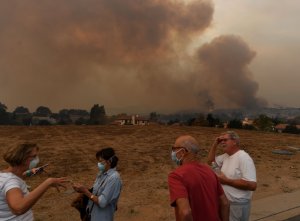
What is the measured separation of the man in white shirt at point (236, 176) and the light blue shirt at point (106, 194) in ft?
4.04

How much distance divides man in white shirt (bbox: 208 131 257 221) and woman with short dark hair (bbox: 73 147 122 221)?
4.08ft

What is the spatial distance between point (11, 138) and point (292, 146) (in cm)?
1430

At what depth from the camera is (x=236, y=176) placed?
5.05 meters

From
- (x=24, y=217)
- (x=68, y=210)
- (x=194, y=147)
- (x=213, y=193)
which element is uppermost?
(x=194, y=147)

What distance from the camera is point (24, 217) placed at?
3.62 m

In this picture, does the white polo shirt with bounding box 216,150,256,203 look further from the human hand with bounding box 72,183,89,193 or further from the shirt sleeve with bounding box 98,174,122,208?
the human hand with bounding box 72,183,89,193

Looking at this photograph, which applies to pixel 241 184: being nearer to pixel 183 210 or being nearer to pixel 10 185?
pixel 183 210

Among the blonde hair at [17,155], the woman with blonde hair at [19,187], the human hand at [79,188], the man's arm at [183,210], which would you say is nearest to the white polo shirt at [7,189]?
the woman with blonde hair at [19,187]

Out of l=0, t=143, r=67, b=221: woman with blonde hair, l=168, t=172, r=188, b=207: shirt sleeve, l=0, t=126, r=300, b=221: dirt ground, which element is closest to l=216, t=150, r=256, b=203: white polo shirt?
l=168, t=172, r=188, b=207: shirt sleeve

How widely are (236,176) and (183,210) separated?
193 cm

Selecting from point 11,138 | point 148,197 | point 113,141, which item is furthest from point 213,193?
point 11,138

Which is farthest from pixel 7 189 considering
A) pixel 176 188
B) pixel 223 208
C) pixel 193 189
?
pixel 223 208

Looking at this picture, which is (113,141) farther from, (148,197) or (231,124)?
(231,124)

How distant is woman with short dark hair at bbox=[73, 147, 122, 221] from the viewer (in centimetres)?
480
